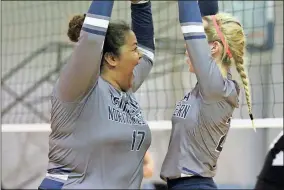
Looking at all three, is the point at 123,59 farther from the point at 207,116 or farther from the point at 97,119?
the point at 207,116

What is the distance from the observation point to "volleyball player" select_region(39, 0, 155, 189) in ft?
4.94

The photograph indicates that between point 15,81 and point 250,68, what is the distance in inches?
79.2

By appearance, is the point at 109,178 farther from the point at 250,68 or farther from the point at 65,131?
the point at 250,68

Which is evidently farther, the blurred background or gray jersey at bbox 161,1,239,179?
the blurred background

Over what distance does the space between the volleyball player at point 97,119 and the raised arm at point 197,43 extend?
20cm

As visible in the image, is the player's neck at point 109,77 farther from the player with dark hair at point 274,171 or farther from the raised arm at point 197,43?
the player with dark hair at point 274,171

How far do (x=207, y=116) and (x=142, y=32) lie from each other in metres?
0.41

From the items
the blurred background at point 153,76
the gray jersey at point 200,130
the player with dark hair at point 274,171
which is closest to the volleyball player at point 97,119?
the gray jersey at point 200,130

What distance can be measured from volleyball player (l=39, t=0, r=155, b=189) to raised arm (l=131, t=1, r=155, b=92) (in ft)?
0.80

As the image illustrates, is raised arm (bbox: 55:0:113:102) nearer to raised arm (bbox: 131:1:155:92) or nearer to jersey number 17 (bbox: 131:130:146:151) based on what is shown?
jersey number 17 (bbox: 131:130:146:151)

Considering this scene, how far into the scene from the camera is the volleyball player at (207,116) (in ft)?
5.60

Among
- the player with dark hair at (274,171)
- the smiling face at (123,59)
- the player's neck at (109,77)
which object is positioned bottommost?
the player with dark hair at (274,171)

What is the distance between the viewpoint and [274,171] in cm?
304

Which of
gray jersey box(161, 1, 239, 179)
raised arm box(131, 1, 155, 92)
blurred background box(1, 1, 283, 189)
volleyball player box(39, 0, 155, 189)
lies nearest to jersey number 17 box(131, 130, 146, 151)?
volleyball player box(39, 0, 155, 189)
